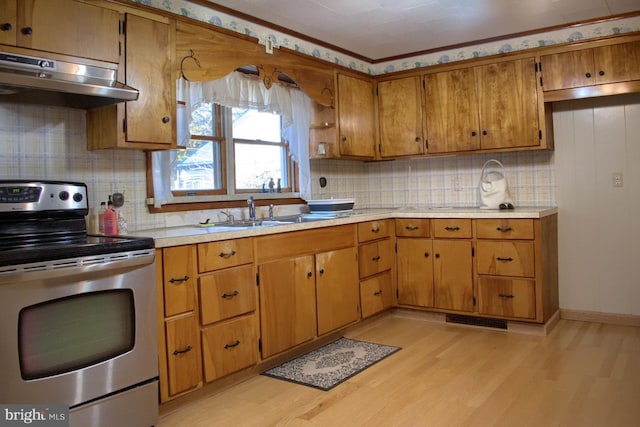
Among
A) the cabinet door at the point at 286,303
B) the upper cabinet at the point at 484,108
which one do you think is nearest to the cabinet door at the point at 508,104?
Answer: the upper cabinet at the point at 484,108

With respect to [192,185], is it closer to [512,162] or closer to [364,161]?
[364,161]

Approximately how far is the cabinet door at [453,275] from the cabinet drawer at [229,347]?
1709mm

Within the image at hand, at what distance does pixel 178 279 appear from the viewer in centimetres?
251

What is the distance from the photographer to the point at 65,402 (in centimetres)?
200

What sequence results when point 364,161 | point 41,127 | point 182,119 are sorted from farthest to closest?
point 364,161 < point 182,119 < point 41,127

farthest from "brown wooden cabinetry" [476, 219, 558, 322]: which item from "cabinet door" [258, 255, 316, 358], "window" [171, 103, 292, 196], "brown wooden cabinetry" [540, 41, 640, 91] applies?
"window" [171, 103, 292, 196]

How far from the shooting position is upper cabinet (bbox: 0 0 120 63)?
84.0 inches

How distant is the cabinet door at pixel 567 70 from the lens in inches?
146

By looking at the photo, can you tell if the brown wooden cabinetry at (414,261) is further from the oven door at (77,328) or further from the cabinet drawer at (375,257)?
the oven door at (77,328)

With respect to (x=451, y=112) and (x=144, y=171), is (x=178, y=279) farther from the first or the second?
(x=451, y=112)

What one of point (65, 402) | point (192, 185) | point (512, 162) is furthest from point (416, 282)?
point (65, 402)

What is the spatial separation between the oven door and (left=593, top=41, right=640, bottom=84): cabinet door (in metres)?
3.29

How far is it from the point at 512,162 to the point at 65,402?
3.67m

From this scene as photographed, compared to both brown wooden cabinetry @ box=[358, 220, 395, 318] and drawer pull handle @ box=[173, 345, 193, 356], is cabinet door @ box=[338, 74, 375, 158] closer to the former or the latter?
brown wooden cabinetry @ box=[358, 220, 395, 318]
